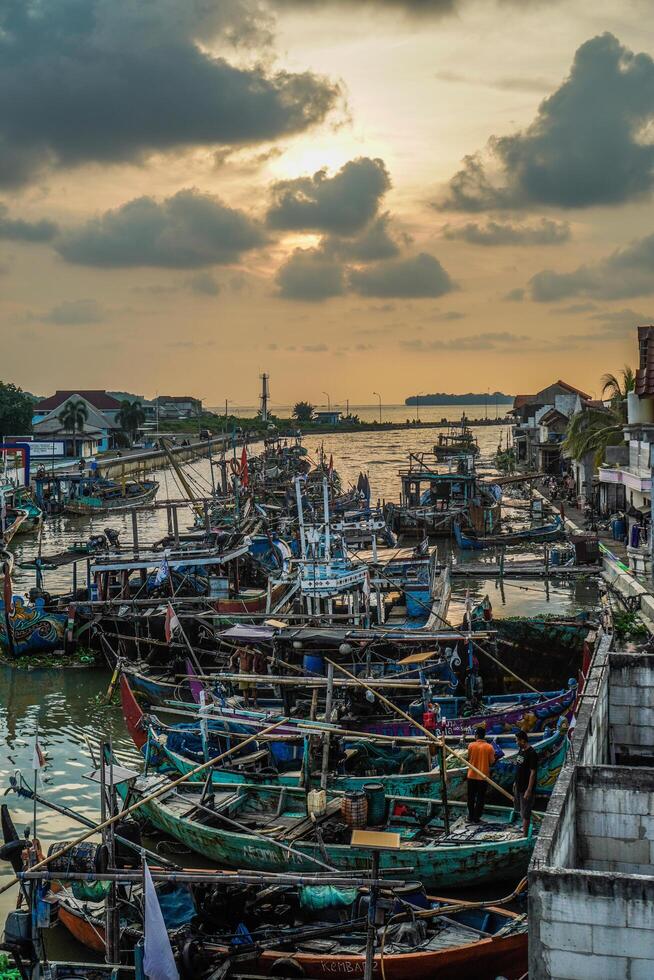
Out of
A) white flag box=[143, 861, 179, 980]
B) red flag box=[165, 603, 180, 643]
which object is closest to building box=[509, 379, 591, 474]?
red flag box=[165, 603, 180, 643]

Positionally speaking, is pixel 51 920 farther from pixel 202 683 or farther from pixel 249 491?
pixel 249 491

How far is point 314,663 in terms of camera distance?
20.3m

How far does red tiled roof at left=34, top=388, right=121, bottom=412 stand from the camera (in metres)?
110

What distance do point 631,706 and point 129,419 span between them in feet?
331

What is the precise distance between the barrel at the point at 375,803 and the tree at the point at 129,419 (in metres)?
101

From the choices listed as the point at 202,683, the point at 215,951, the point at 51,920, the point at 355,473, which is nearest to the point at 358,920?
the point at 215,951

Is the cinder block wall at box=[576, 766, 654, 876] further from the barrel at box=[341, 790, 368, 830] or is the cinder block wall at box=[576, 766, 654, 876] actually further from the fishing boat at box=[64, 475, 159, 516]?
the fishing boat at box=[64, 475, 159, 516]

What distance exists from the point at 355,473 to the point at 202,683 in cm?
8157

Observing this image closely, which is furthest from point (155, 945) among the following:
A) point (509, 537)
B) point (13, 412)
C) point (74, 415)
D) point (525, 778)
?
point (74, 415)

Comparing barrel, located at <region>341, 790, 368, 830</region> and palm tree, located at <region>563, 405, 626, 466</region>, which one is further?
palm tree, located at <region>563, 405, 626, 466</region>

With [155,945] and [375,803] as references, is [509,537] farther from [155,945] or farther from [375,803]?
[155,945]

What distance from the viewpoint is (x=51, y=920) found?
40.8 ft

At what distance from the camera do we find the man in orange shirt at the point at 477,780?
46.6 feet

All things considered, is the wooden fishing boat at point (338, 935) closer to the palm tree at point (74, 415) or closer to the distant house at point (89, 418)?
the distant house at point (89, 418)
